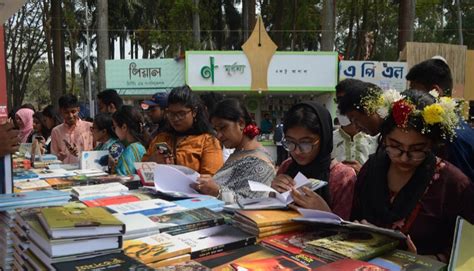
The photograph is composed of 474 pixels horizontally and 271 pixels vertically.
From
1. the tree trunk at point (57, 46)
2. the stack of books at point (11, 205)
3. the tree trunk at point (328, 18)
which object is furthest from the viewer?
the tree trunk at point (57, 46)

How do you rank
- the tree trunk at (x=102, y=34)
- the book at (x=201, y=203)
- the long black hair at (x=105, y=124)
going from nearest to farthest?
the book at (x=201, y=203)
the long black hair at (x=105, y=124)
the tree trunk at (x=102, y=34)

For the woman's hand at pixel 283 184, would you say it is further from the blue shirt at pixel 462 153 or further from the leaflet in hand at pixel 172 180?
the blue shirt at pixel 462 153

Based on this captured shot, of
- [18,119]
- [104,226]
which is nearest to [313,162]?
[104,226]

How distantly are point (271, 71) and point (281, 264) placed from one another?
12.3 m

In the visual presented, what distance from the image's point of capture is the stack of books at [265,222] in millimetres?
1366

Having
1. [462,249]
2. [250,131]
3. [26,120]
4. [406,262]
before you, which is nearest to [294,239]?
[406,262]

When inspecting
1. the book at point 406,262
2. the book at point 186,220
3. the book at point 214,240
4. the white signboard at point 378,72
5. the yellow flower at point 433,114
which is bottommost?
the book at point 406,262

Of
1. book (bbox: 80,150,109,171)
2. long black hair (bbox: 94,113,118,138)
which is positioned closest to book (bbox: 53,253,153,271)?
book (bbox: 80,150,109,171)

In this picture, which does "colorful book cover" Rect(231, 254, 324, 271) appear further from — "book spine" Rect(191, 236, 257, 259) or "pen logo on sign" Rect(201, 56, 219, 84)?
"pen logo on sign" Rect(201, 56, 219, 84)

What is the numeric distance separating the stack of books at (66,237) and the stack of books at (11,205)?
149 mm

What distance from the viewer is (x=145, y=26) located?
28969mm

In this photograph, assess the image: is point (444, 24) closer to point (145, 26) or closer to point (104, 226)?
point (145, 26)

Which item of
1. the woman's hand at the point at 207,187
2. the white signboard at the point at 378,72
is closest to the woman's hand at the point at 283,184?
the woman's hand at the point at 207,187

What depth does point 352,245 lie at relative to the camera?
1252 mm
